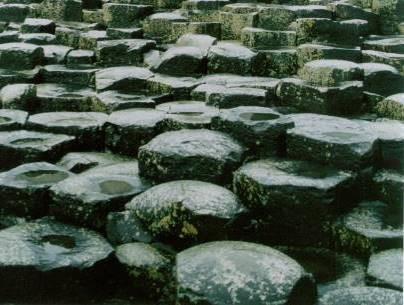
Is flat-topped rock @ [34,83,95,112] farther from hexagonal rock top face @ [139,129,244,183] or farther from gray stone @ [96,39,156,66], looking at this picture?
hexagonal rock top face @ [139,129,244,183]

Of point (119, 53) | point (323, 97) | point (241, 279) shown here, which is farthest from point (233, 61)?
point (241, 279)

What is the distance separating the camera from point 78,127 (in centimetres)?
427

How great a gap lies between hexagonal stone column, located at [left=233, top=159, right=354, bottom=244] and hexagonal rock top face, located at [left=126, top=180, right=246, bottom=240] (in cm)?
15

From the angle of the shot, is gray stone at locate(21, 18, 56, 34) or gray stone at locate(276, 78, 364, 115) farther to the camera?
gray stone at locate(21, 18, 56, 34)

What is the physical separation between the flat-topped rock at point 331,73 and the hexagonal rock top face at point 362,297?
2.45 m

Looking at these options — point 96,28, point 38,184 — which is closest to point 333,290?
point 38,184

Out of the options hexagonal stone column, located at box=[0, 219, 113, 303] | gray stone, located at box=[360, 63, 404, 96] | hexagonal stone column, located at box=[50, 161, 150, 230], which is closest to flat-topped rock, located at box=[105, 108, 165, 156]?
hexagonal stone column, located at box=[50, 161, 150, 230]

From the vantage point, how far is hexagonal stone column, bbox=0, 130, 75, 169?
3.94 m

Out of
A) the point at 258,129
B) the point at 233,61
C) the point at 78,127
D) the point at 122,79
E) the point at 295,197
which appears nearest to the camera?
the point at 295,197

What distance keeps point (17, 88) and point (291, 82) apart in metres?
2.36

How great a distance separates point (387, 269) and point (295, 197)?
64cm

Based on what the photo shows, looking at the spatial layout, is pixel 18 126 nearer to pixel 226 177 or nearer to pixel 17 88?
pixel 17 88

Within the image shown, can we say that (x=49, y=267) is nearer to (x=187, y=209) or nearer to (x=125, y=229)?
(x=125, y=229)

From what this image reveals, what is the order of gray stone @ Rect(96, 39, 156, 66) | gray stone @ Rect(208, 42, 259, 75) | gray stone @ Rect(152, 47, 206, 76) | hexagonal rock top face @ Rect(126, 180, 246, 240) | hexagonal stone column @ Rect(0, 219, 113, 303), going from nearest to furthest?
hexagonal stone column @ Rect(0, 219, 113, 303) < hexagonal rock top face @ Rect(126, 180, 246, 240) < gray stone @ Rect(208, 42, 259, 75) < gray stone @ Rect(152, 47, 206, 76) < gray stone @ Rect(96, 39, 156, 66)
